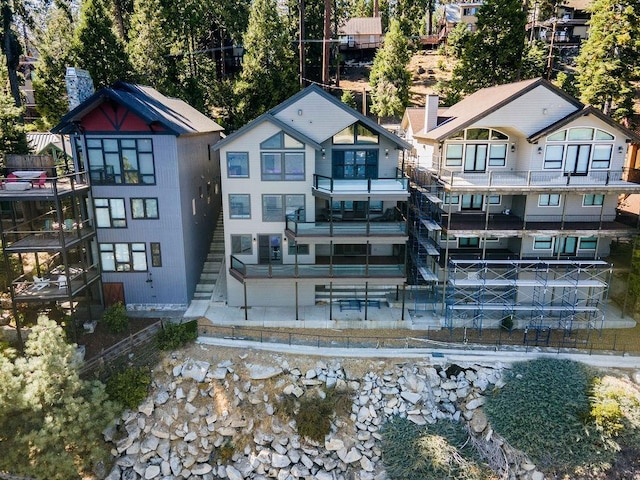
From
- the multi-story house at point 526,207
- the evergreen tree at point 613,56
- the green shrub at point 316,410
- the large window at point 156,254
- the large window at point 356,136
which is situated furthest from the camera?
the evergreen tree at point 613,56

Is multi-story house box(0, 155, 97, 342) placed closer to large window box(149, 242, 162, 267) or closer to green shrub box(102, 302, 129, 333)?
green shrub box(102, 302, 129, 333)

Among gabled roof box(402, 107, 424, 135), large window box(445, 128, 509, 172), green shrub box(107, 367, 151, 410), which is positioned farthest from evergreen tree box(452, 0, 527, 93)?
green shrub box(107, 367, 151, 410)

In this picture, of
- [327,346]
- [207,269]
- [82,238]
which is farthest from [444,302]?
[82,238]

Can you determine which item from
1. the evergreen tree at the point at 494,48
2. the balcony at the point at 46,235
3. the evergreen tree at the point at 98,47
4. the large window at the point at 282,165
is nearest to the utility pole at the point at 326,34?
the evergreen tree at the point at 494,48

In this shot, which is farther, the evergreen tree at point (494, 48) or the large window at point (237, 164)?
the evergreen tree at point (494, 48)

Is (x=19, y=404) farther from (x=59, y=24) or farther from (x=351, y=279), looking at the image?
(x=59, y=24)

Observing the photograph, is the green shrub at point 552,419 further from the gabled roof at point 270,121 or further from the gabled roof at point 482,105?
the gabled roof at point 270,121

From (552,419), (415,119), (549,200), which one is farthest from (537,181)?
(552,419)

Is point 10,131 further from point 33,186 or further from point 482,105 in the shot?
point 482,105
